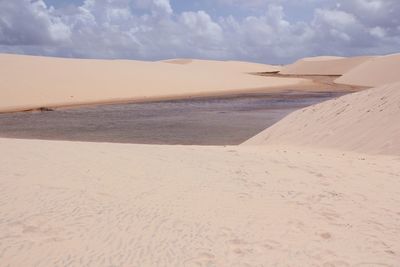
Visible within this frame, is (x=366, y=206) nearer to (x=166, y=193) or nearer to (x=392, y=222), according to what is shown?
(x=392, y=222)

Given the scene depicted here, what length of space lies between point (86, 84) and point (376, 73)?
3251cm

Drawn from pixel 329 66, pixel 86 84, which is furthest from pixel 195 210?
pixel 329 66

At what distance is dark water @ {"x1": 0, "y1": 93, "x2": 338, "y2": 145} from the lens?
625 inches

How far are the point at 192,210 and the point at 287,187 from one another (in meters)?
1.76

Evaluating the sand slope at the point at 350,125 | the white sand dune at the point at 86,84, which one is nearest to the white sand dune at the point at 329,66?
the white sand dune at the point at 86,84

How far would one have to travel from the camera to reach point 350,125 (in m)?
11.2

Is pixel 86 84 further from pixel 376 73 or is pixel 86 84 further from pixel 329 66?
pixel 329 66

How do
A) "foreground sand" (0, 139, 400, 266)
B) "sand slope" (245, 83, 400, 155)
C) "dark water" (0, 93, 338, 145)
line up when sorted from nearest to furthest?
1. "foreground sand" (0, 139, 400, 266)
2. "sand slope" (245, 83, 400, 155)
3. "dark water" (0, 93, 338, 145)

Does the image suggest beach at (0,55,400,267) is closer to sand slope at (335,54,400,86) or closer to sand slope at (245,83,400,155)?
sand slope at (245,83,400,155)

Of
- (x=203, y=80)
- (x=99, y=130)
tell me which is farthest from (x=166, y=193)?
(x=203, y=80)

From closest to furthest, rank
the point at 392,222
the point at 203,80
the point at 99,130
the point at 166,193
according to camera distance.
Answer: the point at 392,222, the point at 166,193, the point at 99,130, the point at 203,80

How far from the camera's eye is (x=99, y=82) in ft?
137

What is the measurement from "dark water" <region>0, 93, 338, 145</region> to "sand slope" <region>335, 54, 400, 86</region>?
24.3 m

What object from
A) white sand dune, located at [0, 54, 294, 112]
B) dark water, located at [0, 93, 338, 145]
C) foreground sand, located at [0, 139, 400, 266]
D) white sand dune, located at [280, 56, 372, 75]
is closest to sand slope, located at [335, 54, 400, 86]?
white sand dune, located at [0, 54, 294, 112]
